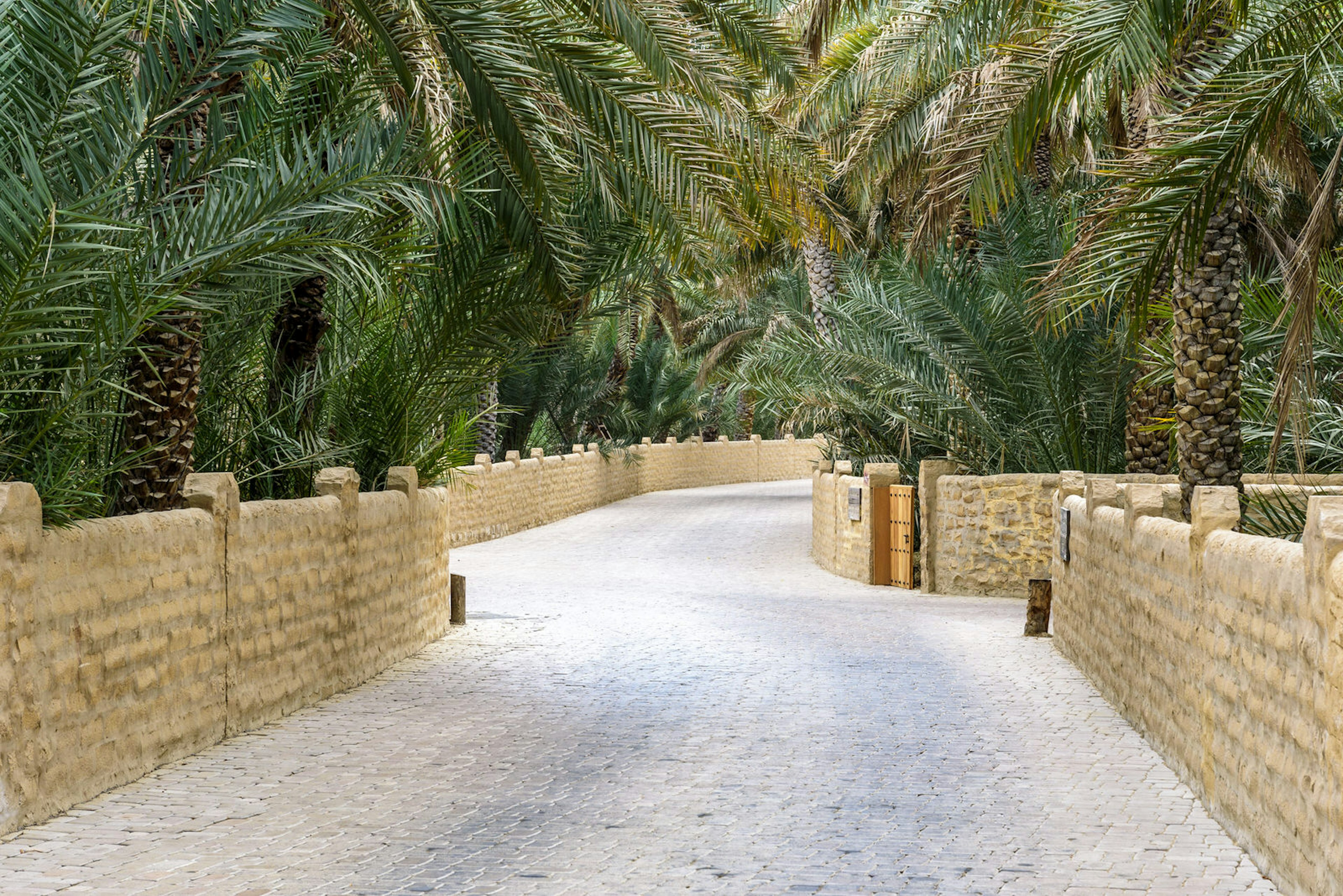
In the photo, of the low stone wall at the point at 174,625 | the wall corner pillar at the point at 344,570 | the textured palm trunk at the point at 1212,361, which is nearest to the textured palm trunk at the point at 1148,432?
the textured palm trunk at the point at 1212,361

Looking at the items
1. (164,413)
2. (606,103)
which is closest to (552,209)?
(606,103)

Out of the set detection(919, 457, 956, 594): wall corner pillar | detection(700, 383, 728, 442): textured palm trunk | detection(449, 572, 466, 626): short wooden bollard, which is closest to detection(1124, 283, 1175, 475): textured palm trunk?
detection(919, 457, 956, 594): wall corner pillar

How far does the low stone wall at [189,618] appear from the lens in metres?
A: 5.99

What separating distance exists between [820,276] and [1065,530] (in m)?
13.4

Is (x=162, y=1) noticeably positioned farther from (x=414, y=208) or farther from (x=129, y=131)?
(x=414, y=208)

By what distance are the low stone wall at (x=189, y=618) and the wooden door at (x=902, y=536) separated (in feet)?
21.1

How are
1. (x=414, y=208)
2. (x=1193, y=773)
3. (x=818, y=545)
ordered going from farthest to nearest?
(x=818, y=545) → (x=414, y=208) → (x=1193, y=773)

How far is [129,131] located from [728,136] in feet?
15.2

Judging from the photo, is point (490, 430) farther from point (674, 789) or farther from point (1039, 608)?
point (674, 789)

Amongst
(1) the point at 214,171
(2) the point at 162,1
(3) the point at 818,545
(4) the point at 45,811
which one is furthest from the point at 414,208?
(3) the point at 818,545

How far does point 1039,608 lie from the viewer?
41.8 ft

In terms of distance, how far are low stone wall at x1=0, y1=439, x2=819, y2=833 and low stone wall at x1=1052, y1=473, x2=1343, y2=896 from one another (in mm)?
4912

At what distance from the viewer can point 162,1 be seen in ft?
25.3

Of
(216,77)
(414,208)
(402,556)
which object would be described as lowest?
(402,556)
